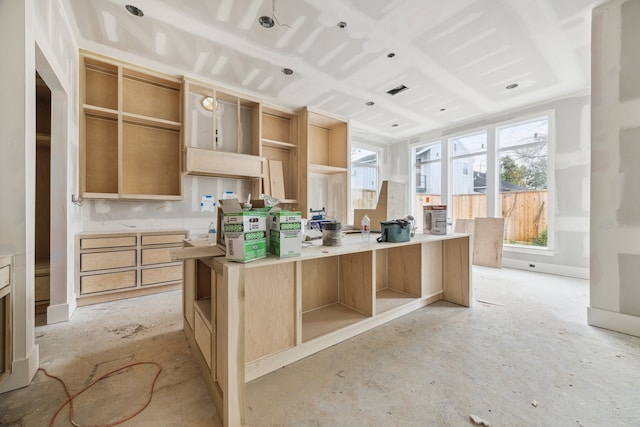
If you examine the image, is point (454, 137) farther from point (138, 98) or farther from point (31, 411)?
point (31, 411)

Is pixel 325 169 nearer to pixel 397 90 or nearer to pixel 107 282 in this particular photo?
pixel 397 90

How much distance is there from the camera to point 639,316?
2.00 metres

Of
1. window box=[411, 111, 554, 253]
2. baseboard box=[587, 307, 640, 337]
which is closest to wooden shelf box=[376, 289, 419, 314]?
baseboard box=[587, 307, 640, 337]

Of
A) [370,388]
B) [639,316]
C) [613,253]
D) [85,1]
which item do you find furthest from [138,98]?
[639,316]

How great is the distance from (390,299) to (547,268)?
342 centimetres

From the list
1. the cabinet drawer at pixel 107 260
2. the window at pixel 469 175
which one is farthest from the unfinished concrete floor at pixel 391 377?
the window at pixel 469 175

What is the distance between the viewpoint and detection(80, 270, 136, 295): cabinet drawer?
8.70ft

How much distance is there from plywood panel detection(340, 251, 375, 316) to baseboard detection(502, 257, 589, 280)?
3859mm

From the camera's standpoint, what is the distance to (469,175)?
5.14 meters

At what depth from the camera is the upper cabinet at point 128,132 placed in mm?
2904

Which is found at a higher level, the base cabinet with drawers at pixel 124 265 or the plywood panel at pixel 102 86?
the plywood panel at pixel 102 86

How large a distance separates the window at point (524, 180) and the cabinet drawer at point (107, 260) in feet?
19.6

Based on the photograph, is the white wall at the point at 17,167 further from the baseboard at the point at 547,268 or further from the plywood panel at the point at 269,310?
the baseboard at the point at 547,268

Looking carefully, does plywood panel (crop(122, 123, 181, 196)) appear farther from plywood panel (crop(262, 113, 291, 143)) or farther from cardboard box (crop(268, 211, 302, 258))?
cardboard box (crop(268, 211, 302, 258))
